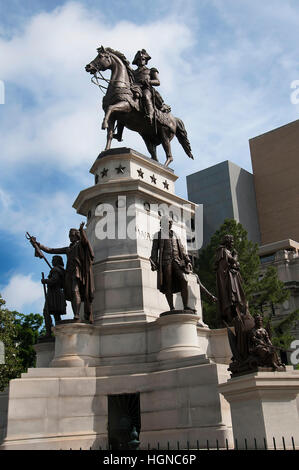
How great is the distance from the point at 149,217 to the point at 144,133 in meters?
4.62

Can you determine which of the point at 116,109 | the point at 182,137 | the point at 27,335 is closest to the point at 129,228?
the point at 116,109

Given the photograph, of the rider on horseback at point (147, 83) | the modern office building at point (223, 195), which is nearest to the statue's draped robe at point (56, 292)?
the rider on horseback at point (147, 83)

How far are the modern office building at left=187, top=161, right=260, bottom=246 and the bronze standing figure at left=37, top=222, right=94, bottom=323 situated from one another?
6179 centimetres

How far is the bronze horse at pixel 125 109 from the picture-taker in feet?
60.3

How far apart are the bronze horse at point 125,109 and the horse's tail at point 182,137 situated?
0.29m

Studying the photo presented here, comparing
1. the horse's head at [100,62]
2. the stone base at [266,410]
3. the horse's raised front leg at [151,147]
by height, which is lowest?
the stone base at [266,410]

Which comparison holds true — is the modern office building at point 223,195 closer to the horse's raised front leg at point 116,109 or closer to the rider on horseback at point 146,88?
the rider on horseback at point 146,88

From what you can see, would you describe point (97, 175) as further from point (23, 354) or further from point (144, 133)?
point (23, 354)

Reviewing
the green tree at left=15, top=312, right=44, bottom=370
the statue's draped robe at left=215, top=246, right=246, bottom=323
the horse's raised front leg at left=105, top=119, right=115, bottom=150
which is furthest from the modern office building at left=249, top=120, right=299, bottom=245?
the statue's draped robe at left=215, top=246, right=246, bottom=323

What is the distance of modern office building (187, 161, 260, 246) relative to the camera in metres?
79.0

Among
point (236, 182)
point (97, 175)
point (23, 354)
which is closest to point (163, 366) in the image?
point (97, 175)

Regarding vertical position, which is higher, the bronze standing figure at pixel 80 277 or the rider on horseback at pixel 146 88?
the rider on horseback at pixel 146 88

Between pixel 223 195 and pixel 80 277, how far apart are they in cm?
6718

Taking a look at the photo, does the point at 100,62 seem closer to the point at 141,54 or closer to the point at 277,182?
the point at 141,54
